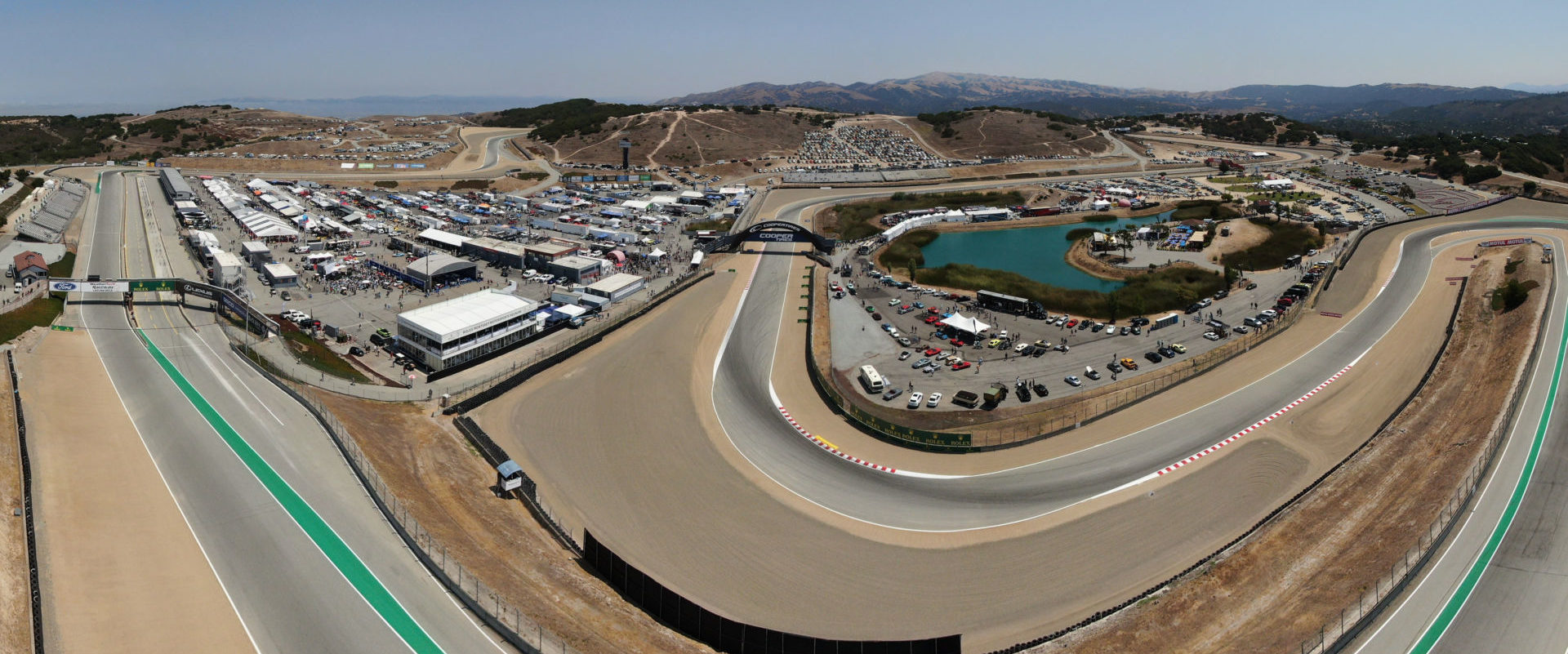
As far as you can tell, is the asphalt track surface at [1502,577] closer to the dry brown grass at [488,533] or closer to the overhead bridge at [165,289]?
the dry brown grass at [488,533]

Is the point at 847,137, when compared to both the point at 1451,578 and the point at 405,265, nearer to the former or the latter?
the point at 405,265

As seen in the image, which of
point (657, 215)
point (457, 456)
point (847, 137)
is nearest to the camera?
point (457, 456)

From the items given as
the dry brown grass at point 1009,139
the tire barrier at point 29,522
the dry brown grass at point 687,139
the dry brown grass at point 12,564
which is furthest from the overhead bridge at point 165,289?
the dry brown grass at point 1009,139

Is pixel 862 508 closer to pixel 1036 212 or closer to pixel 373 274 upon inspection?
pixel 373 274

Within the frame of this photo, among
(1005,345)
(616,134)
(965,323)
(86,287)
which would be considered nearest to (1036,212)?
(965,323)

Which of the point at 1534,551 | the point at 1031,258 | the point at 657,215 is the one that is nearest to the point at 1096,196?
the point at 1031,258

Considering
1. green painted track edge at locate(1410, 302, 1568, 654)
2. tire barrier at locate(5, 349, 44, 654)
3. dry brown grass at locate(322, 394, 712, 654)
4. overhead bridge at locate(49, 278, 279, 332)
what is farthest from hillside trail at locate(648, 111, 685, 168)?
green painted track edge at locate(1410, 302, 1568, 654)
